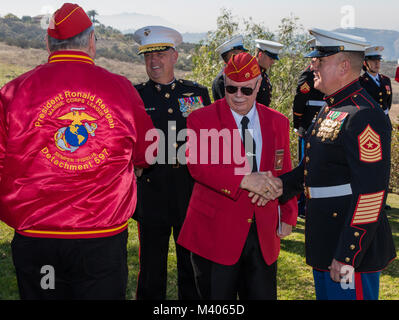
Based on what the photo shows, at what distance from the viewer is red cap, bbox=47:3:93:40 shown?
260cm

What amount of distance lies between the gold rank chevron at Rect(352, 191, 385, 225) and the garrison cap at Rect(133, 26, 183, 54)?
8.39 feet

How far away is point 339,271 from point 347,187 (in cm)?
51

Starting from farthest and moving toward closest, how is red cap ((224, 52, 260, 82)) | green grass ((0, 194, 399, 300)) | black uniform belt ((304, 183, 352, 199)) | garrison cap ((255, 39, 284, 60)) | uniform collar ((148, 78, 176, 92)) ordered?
garrison cap ((255, 39, 284, 60))
green grass ((0, 194, 399, 300))
uniform collar ((148, 78, 176, 92))
red cap ((224, 52, 260, 82))
black uniform belt ((304, 183, 352, 199))

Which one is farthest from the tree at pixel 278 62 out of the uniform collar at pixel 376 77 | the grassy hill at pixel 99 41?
the grassy hill at pixel 99 41

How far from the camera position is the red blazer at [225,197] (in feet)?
10.5

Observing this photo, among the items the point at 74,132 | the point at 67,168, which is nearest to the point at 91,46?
the point at 74,132

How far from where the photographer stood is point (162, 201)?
425 centimetres

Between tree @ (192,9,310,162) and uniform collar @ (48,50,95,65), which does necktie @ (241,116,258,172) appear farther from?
tree @ (192,9,310,162)

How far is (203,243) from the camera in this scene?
328 centimetres

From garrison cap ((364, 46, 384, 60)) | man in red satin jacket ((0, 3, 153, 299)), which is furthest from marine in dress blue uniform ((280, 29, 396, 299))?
garrison cap ((364, 46, 384, 60))

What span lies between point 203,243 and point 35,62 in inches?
2638

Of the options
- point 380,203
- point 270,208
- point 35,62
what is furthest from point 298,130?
point 35,62

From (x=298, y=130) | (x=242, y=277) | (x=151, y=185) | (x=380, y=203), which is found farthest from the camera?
(x=298, y=130)
